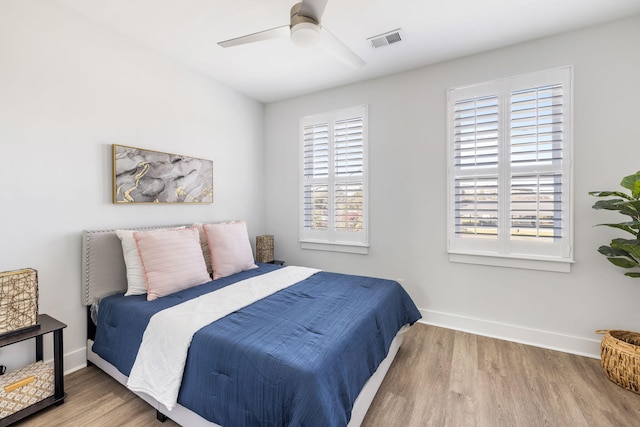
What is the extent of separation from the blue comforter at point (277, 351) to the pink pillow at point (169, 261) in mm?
98

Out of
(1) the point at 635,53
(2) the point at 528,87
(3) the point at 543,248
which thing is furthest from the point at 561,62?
(3) the point at 543,248

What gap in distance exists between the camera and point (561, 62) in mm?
2543

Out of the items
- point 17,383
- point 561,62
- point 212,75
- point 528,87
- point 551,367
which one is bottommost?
point 551,367

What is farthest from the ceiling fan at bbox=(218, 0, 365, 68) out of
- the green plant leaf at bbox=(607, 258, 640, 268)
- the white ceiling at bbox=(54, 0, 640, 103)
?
the green plant leaf at bbox=(607, 258, 640, 268)

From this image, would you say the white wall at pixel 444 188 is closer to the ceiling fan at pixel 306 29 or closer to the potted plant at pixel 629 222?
the potted plant at pixel 629 222

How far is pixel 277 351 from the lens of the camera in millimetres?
1392

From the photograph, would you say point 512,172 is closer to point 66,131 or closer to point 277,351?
point 277,351

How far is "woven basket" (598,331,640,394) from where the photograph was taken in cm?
198

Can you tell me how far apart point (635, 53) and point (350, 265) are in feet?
10.6

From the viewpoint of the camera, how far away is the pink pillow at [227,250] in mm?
2785

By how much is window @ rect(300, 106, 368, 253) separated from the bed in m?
1.12

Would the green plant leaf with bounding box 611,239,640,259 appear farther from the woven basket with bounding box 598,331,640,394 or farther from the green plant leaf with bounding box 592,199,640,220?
the woven basket with bounding box 598,331,640,394

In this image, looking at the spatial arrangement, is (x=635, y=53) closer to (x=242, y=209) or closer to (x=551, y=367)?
(x=551, y=367)

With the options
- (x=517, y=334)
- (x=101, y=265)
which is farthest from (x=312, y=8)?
(x=517, y=334)
